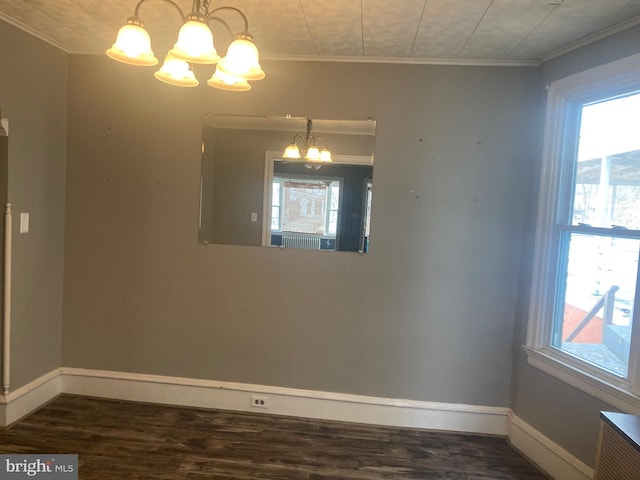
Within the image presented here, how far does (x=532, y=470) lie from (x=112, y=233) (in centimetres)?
319

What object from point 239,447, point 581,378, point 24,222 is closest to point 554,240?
point 581,378

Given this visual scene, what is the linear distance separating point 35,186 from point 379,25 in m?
2.44

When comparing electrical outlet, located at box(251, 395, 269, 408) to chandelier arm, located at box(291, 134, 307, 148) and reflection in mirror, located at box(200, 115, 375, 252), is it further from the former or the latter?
chandelier arm, located at box(291, 134, 307, 148)

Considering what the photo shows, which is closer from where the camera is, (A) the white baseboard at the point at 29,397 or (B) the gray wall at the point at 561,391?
(B) the gray wall at the point at 561,391

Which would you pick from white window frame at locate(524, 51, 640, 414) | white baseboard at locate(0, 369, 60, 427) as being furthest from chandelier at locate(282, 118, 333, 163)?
white baseboard at locate(0, 369, 60, 427)

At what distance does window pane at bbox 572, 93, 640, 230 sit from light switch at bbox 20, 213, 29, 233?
3.46 meters

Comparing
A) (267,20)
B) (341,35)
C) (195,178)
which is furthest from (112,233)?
(341,35)

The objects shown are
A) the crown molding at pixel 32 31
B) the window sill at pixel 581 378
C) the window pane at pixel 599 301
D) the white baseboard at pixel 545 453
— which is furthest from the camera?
the crown molding at pixel 32 31

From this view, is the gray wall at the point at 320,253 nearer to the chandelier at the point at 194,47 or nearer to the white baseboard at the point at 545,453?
the white baseboard at the point at 545,453

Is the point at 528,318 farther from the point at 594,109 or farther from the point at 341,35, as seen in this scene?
the point at 341,35

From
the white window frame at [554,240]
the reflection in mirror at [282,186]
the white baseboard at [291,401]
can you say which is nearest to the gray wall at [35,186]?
the white baseboard at [291,401]

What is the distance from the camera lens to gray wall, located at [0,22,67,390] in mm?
2502

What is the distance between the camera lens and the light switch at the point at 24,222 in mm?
2610

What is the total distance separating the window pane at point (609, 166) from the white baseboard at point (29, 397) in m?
3.69
